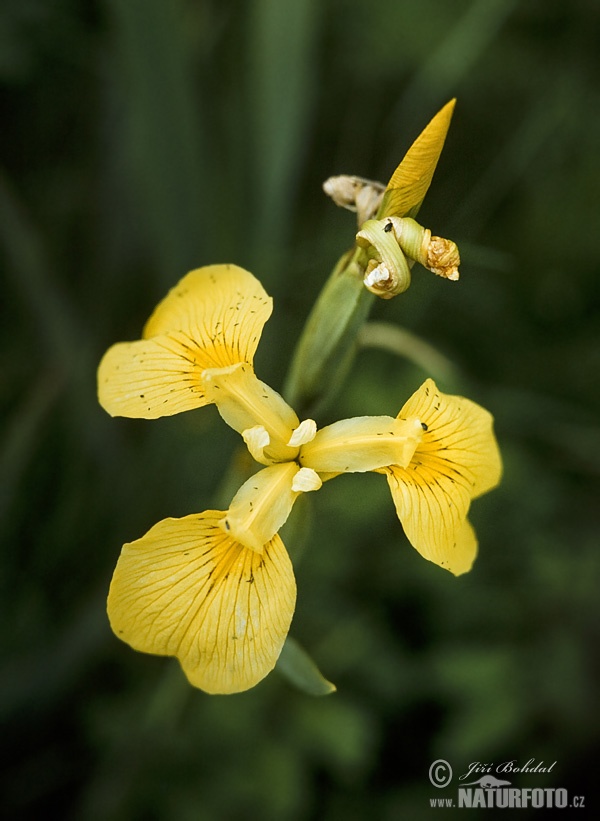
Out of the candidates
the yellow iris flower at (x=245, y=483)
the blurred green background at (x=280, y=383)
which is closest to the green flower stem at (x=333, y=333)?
the yellow iris flower at (x=245, y=483)

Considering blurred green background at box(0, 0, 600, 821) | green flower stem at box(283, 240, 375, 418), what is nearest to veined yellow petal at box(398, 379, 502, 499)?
green flower stem at box(283, 240, 375, 418)

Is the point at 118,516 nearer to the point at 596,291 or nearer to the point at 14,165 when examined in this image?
the point at 14,165

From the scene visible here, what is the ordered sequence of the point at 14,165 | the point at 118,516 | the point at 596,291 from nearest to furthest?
the point at 118,516 → the point at 14,165 → the point at 596,291

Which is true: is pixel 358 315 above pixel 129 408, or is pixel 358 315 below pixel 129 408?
above

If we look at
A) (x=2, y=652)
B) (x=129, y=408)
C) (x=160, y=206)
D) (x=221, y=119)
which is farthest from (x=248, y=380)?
(x=221, y=119)

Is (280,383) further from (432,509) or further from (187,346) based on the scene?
(432,509)

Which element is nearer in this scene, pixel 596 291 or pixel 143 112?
pixel 143 112
